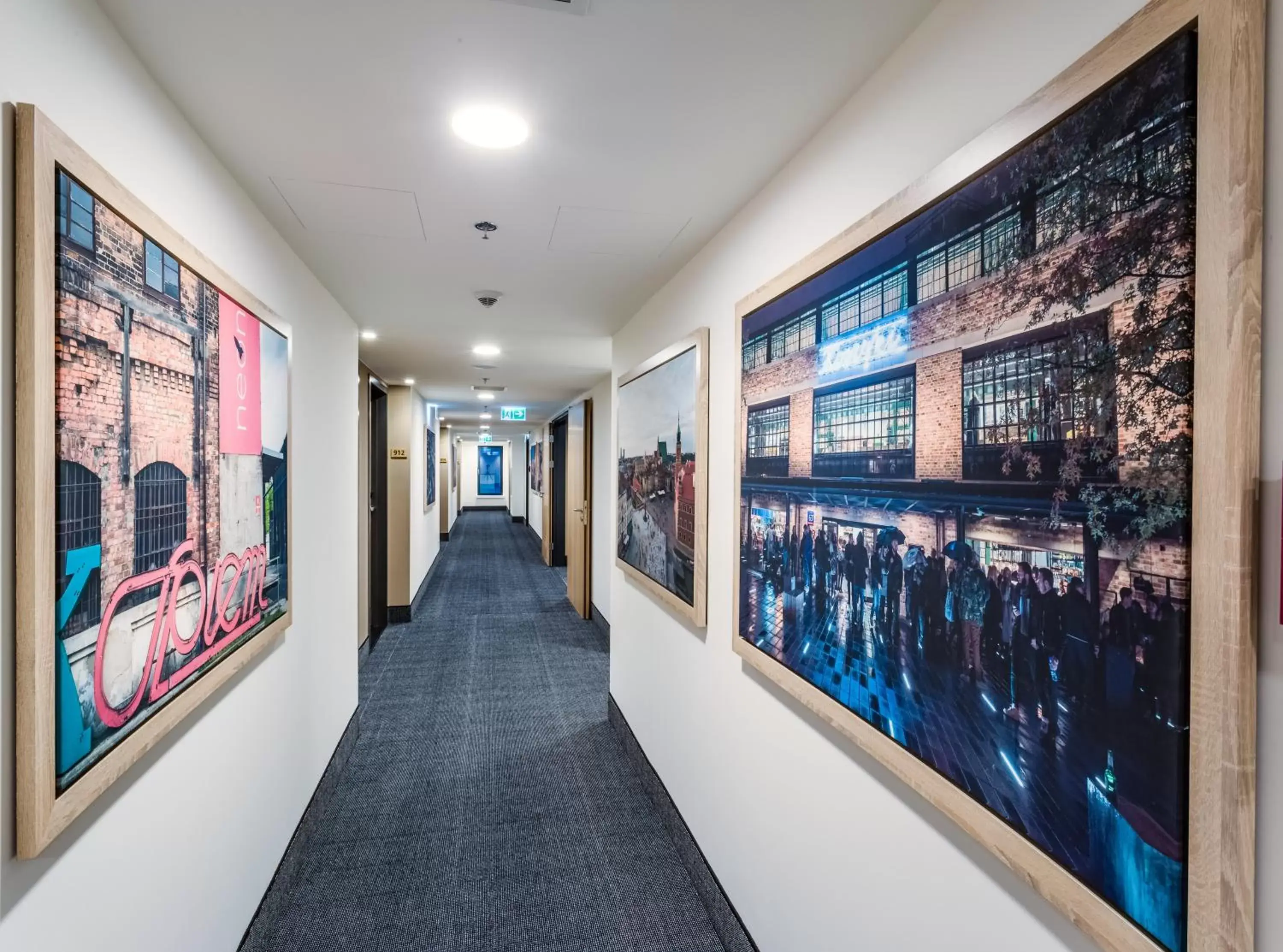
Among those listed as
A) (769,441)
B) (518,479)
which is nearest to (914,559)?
(769,441)

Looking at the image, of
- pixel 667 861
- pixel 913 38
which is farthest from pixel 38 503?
pixel 667 861

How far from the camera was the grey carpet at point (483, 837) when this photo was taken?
208cm

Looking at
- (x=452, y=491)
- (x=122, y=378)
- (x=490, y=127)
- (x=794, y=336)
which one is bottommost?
(x=452, y=491)

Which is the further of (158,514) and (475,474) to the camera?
(475,474)

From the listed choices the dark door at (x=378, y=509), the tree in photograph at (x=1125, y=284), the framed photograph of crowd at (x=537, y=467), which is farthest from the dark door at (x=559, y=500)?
the tree in photograph at (x=1125, y=284)

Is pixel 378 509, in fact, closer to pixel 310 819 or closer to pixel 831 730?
pixel 310 819

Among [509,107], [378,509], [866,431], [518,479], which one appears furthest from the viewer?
[518,479]

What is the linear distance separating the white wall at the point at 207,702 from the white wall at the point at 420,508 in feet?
10.8

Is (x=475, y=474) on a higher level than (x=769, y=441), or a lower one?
lower

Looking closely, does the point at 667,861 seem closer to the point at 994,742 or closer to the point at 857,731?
the point at 857,731

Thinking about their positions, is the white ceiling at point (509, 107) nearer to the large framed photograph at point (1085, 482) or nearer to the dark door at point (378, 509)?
the large framed photograph at point (1085, 482)

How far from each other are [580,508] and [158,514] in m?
5.34

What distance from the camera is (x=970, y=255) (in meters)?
1.00

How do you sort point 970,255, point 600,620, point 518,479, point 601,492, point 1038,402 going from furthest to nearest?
point 518,479
point 601,492
point 600,620
point 970,255
point 1038,402
